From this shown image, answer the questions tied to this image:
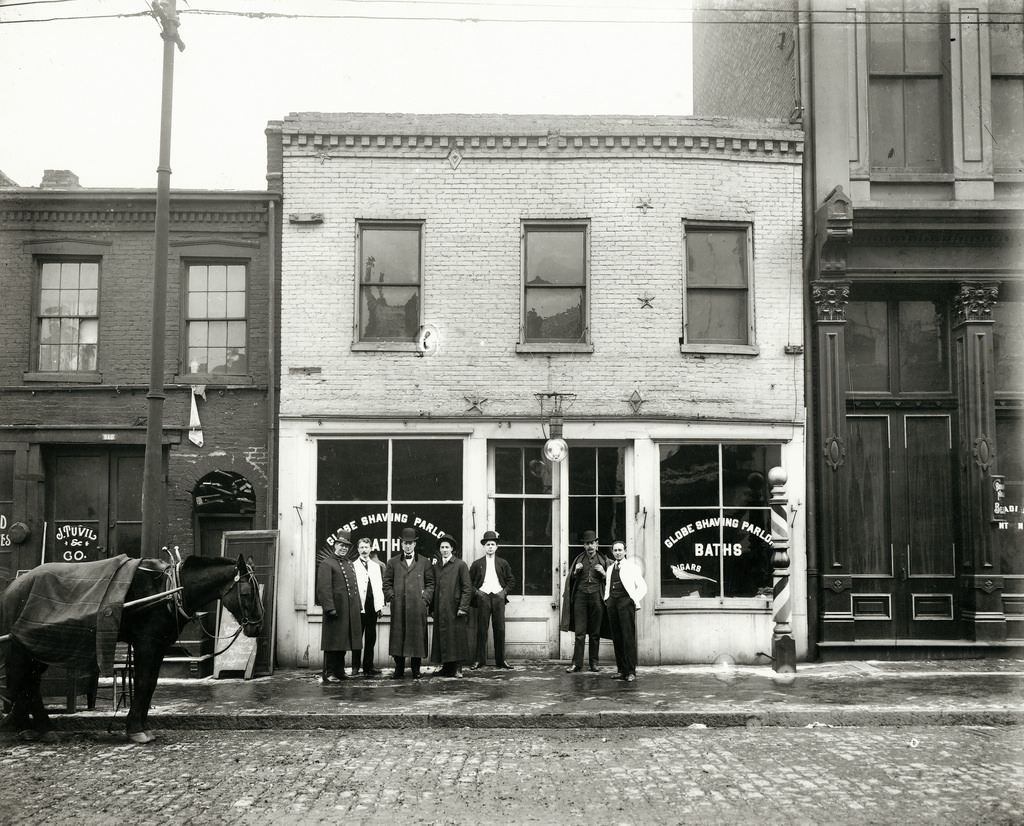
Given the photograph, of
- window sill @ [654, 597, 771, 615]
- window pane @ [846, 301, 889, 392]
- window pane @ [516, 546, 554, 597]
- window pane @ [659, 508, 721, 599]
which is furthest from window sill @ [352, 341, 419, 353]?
window pane @ [846, 301, 889, 392]

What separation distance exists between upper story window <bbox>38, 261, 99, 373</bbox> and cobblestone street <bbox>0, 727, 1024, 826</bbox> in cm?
675

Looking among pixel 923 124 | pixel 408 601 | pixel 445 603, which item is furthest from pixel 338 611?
pixel 923 124

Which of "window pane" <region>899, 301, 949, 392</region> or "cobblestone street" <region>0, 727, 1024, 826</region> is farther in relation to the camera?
"window pane" <region>899, 301, 949, 392</region>

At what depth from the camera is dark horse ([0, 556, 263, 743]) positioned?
9.14 meters

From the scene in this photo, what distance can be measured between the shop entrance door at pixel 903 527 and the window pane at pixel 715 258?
8.94 feet

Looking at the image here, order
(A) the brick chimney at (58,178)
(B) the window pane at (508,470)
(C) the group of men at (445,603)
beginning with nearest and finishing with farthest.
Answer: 1. (C) the group of men at (445,603)
2. (B) the window pane at (508,470)
3. (A) the brick chimney at (58,178)

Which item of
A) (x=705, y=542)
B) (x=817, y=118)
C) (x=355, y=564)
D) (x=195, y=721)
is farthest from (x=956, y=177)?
(x=195, y=721)

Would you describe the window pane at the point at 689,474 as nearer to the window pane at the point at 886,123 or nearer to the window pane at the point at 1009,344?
the window pane at the point at 1009,344

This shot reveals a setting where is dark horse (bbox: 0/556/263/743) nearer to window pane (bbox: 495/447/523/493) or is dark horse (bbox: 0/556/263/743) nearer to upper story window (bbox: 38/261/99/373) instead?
window pane (bbox: 495/447/523/493)

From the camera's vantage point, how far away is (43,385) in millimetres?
14258

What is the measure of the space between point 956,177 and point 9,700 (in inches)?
533

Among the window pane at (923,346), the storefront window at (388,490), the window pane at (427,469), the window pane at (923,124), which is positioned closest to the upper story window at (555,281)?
the window pane at (427,469)

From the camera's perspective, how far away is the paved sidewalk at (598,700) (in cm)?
992

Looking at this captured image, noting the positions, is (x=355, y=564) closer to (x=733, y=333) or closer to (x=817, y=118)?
(x=733, y=333)
